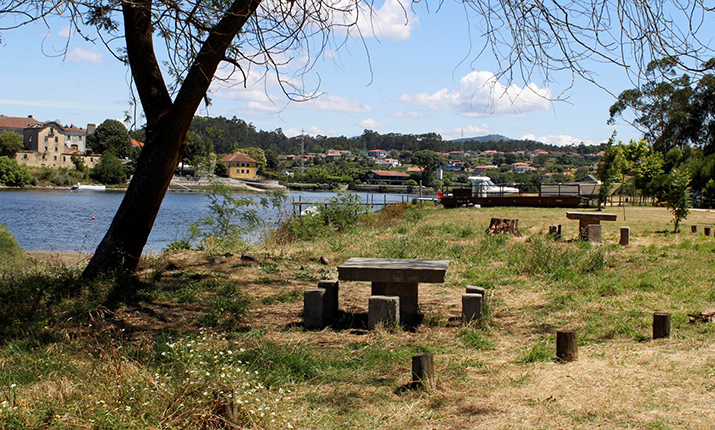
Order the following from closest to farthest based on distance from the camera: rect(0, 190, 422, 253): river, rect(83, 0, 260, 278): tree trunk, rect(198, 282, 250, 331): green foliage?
rect(198, 282, 250, 331): green foliage < rect(83, 0, 260, 278): tree trunk < rect(0, 190, 422, 253): river

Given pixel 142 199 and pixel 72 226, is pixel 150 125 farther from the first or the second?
pixel 72 226

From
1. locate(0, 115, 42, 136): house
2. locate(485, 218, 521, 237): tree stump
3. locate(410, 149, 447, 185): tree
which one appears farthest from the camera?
locate(410, 149, 447, 185): tree

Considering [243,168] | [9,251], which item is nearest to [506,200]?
[9,251]

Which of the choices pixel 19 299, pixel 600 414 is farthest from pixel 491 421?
pixel 19 299

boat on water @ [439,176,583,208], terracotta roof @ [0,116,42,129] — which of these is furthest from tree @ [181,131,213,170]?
terracotta roof @ [0,116,42,129]

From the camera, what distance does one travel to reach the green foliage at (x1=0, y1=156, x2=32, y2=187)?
7806 cm

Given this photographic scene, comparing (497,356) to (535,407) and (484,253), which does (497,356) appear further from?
(484,253)

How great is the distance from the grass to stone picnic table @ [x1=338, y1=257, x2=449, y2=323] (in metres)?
0.35

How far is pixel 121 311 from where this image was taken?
275 inches

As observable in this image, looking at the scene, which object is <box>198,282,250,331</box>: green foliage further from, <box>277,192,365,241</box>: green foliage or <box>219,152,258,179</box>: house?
<box>219,152,258,179</box>: house

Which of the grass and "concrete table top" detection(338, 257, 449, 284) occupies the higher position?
"concrete table top" detection(338, 257, 449, 284)

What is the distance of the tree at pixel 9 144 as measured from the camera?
274ft

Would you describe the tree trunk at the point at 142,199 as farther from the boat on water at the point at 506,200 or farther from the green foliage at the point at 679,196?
the boat on water at the point at 506,200

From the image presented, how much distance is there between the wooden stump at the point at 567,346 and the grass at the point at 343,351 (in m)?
0.16
